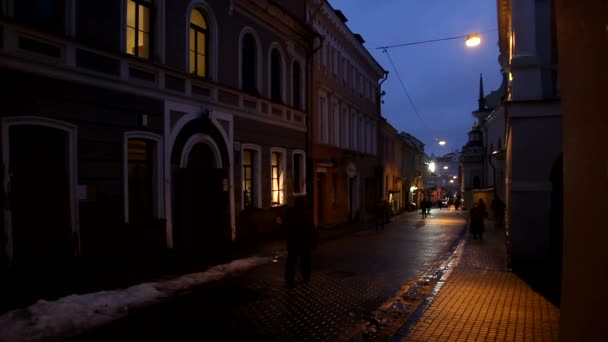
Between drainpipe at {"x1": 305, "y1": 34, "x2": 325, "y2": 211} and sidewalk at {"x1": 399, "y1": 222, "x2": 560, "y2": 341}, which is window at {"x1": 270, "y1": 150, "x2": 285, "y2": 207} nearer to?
drainpipe at {"x1": 305, "y1": 34, "x2": 325, "y2": 211}

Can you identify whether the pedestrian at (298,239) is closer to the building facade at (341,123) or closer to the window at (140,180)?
the window at (140,180)

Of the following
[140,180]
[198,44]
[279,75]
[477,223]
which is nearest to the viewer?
[140,180]

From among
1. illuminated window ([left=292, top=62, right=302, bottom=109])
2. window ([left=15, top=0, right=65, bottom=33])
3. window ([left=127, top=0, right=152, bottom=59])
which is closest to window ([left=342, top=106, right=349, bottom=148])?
illuminated window ([left=292, top=62, right=302, bottom=109])

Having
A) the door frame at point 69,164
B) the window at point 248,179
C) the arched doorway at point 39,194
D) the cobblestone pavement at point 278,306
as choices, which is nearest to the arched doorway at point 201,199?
the window at point 248,179

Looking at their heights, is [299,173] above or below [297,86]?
below

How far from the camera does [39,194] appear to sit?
9.28m

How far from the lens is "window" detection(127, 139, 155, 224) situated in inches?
458

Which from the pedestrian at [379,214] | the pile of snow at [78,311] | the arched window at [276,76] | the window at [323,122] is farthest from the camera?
the pedestrian at [379,214]

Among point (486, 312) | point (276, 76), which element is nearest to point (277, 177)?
point (276, 76)

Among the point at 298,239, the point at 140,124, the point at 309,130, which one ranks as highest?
the point at 309,130

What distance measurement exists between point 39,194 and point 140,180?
114 inches

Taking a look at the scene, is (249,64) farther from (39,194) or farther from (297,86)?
(39,194)

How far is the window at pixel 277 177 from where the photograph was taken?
18188mm

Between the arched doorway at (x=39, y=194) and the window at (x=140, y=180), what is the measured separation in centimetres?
192
